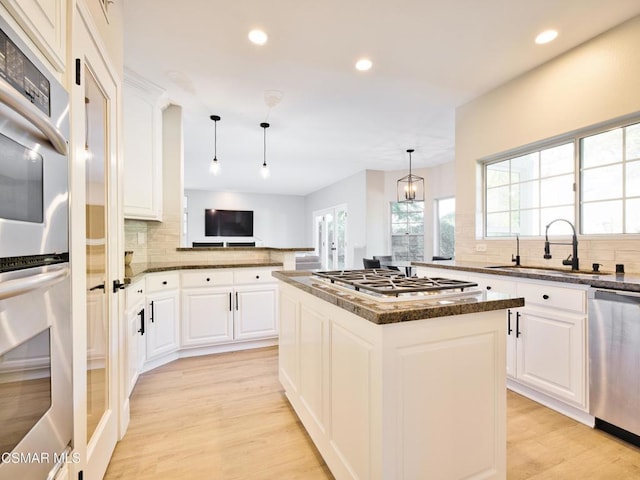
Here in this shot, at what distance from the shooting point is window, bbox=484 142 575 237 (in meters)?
2.71

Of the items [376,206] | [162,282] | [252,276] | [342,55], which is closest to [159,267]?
[162,282]

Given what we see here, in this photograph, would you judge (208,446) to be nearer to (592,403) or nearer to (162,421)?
(162,421)

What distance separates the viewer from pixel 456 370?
1204 mm

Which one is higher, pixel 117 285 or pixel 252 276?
pixel 117 285

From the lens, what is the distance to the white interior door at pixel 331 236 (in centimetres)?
783

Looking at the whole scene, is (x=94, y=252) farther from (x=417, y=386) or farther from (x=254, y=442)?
(x=417, y=386)

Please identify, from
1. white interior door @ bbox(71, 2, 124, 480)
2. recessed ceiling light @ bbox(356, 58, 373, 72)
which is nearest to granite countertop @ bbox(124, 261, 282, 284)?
white interior door @ bbox(71, 2, 124, 480)

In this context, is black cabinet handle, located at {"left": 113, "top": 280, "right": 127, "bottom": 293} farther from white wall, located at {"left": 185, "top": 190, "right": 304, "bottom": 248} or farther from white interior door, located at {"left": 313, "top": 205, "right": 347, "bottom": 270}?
white wall, located at {"left": 185, "top": 190, "right": 304, "bottom": 248}

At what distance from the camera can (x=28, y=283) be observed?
72 centimetres

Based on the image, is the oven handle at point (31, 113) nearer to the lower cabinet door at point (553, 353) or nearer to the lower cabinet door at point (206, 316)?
the lower cabinet door at point (206, 316)

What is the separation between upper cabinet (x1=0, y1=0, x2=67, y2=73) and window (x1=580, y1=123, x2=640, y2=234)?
3402 millimetres

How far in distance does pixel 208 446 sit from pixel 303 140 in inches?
161

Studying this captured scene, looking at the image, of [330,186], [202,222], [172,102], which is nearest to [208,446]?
[172,102]

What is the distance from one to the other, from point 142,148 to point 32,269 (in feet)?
8.41
